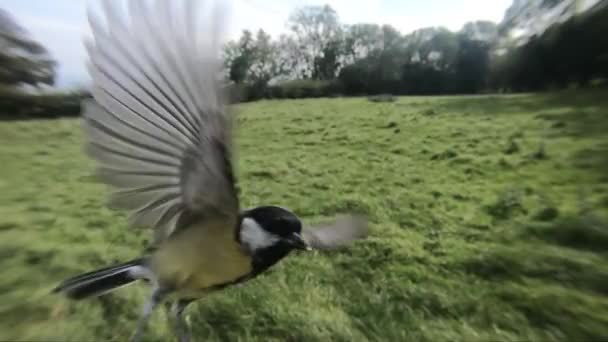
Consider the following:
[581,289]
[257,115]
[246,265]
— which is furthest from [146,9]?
[581,289]

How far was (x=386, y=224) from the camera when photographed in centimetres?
76

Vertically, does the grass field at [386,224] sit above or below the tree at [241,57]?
below

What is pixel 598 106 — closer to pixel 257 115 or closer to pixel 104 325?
pixel 257 115

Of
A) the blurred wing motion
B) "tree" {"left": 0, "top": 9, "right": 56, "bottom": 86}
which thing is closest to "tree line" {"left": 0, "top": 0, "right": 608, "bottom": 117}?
"tree" {"left": 0, "top": 9, "right": 56, "bottom": 86}

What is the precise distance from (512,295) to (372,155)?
31 centimetres

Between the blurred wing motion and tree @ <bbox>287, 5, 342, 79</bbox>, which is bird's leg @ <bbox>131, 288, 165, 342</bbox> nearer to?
the blurred wing motion

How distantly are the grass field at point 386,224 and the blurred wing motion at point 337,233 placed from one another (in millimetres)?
38

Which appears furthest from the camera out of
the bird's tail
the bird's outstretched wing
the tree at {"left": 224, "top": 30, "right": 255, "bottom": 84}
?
the tree at {"left": 224, "top": 30, "right": 255, "bottom": 84}

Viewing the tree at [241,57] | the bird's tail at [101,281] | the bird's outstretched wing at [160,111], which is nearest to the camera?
the bird's outstretched wing at [160,111]

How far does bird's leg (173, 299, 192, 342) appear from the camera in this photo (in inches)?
24.6

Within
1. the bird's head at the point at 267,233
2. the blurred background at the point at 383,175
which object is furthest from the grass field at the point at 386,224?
the bird's head at the point at 267,233

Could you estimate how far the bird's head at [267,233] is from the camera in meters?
0.57

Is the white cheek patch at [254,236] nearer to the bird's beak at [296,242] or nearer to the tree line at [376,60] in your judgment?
the bird's beak at [296,242]

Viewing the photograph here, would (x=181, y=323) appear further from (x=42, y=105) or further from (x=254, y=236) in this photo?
(x=42, y=105)
